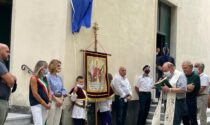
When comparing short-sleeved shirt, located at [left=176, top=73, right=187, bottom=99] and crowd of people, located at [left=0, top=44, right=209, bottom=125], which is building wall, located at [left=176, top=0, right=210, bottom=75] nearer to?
crowd of people, located at [left=0, top=44, right=209, bottom=125]

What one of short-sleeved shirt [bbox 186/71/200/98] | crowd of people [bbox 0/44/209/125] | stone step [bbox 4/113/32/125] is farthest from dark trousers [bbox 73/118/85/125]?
short-sleeved shirt [bbox 186/71/200/98]

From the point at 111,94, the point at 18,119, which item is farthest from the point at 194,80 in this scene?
the point at 18,119

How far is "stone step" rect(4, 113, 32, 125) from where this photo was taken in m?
8.83

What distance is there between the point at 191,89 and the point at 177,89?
92cm

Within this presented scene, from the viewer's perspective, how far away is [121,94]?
11250 mm

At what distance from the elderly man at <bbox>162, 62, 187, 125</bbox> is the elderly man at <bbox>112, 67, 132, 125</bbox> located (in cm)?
218

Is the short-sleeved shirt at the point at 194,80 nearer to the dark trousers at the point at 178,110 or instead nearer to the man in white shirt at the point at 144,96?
the dark trousers at the point at 178,110

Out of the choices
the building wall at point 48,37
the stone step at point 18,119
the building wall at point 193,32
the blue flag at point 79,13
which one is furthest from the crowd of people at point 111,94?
the building wall at point 193,32

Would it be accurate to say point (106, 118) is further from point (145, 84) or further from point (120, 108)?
point (145, 84)

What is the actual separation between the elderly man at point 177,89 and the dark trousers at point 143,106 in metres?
2.89

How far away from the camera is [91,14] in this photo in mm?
10305

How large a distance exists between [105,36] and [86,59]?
119 cm

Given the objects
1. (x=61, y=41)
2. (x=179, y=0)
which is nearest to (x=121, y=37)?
(x=61, y=41)

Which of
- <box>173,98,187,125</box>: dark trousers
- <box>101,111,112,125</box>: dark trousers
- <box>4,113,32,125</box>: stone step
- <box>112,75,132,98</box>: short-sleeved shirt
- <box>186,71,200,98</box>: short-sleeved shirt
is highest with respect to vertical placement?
<box>186,71,200,98</box>: short-sleeved shirt
